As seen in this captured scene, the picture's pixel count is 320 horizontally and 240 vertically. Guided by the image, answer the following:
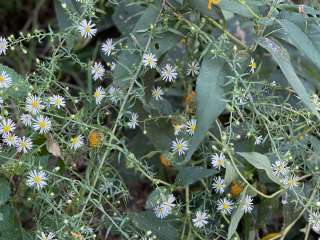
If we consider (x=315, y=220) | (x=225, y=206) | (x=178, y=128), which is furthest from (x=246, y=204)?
(x=178, y=128)

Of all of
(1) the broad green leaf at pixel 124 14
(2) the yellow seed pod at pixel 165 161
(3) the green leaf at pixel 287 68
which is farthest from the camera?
(1) the broad green leaf at pixel 124 14

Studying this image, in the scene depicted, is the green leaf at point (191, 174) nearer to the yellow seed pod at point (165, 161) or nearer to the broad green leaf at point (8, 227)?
the yellow seed pod at point (165, 161)

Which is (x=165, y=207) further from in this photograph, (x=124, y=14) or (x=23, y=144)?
(x=124, y=14)

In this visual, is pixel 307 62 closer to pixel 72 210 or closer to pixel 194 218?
pixel 194 218

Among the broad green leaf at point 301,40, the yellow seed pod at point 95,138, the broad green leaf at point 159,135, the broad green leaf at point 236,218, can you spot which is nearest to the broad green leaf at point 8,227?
the yellow seed pod at point 95,138

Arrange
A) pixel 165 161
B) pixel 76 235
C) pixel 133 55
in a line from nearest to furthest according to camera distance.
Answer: pixel 76 235 → pixel 133 55 → pixel 165 161

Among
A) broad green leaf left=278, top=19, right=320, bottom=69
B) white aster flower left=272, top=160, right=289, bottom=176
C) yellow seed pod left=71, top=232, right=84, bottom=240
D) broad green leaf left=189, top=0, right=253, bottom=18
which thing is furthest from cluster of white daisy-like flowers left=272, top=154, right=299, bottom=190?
yellow seed pod left=71, top=232, right=84, bottom=240
